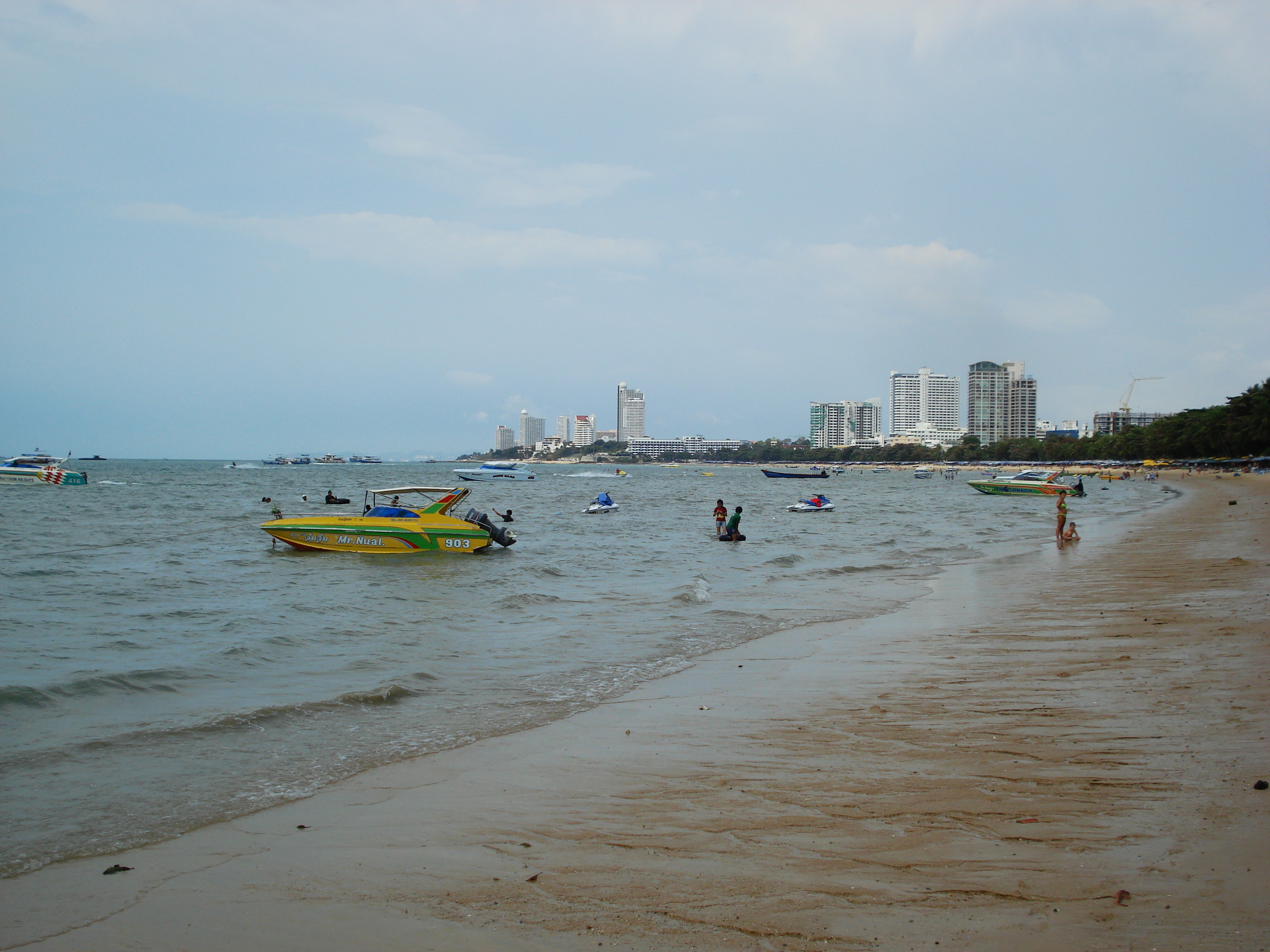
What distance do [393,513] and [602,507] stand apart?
2128 centimetres

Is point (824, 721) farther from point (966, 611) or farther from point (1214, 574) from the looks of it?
point (1214, 574)

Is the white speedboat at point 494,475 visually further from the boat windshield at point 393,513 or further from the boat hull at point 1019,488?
the boat windshield at point 393,513

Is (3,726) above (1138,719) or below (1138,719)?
below

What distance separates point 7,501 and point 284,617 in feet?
155

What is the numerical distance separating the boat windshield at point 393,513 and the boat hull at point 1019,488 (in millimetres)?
45209

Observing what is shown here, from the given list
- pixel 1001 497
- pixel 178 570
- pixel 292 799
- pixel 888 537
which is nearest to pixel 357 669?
pixel 292 799

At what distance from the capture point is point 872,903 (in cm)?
385

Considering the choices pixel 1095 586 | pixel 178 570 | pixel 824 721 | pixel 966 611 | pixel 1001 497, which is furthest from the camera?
pixel 1001 497

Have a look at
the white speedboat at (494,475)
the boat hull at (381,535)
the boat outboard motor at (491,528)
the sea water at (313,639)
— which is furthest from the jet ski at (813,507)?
the white speedboat at (494,475)

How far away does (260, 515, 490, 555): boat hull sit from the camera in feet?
74.4

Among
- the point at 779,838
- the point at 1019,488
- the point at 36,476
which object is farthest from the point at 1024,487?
the point at 36,476

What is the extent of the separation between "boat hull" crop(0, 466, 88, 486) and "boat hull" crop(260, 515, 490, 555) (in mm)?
54897

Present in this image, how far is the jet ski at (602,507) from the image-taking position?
4344 cm

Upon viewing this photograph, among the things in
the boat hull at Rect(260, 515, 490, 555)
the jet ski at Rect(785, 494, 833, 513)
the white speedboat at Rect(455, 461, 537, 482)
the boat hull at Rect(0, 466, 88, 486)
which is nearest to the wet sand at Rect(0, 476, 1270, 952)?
the boat hull at Rect(260, 515, 490, 555)
